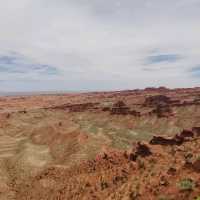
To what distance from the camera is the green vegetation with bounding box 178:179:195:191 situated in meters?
18.6

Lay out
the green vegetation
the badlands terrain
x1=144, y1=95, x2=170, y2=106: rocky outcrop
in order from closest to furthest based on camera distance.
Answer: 1. the green vegetation
2. the badlands terrain
3. x1=144, y1=95, x2=170, y2=106: rocky outcrop

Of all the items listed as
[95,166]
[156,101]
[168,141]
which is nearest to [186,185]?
[95,166]

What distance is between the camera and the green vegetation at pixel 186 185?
18578 mm

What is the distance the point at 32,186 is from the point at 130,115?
58762 mm

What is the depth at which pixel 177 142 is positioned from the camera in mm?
38219

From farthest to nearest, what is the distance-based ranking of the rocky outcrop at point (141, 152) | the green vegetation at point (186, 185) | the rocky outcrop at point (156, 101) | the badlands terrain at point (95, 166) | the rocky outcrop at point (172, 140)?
the rocky outcrop at point (156, 101), the rocky outcrop at point (172, 140), the rocky outcrop at point (141, 152), the badlands terrain at point (95, 166), the green vegetation at point (186, 185)

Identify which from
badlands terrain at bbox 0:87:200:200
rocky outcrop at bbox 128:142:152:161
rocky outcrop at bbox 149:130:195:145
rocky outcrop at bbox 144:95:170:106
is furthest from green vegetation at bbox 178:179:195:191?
rocky outcrop at bbox 144:95:170:106

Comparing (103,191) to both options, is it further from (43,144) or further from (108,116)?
(108,116)

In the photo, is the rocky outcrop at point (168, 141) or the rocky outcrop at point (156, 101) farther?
the rocky outcrop at point (156, 101)

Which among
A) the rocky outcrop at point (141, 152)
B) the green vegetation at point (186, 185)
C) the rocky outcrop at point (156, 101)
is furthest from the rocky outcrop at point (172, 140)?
the rocky outcrop at point (156, 101)

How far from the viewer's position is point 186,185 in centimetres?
1889

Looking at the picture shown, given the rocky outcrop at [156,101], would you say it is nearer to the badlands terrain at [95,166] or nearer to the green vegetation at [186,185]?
the badlands terrain at [95,166]

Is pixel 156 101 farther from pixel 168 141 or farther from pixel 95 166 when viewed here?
pixel 95 166

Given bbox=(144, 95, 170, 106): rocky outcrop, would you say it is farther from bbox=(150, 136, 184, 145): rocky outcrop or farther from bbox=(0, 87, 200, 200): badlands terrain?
bbox=(150, 136, 184, 145): rocky outcrop
